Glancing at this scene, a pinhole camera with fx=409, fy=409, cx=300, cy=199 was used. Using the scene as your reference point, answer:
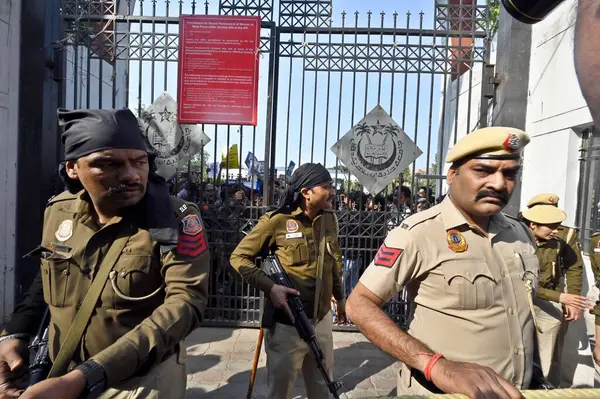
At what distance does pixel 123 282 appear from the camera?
1.64m

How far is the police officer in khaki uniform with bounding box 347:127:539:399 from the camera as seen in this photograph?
66.0 inches

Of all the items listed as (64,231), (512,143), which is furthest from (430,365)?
(64,231)

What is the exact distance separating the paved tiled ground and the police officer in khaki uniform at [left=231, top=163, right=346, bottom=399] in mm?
941

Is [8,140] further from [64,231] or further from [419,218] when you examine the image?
[419,218]

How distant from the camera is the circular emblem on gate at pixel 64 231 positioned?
179 centimetres

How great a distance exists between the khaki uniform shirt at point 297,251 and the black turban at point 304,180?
0.11 m

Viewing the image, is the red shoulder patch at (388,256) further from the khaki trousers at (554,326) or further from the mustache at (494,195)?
the khaki trousers at (554,326)

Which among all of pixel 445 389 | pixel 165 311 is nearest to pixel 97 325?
pixel 165 311

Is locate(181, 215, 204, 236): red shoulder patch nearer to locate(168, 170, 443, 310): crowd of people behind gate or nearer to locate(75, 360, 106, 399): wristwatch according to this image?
locate(75, 360, 106, 399): wristwatch

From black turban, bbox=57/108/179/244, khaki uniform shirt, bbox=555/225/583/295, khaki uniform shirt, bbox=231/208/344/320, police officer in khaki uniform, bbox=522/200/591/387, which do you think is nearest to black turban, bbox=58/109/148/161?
black turban, bbox=57/108/179/244

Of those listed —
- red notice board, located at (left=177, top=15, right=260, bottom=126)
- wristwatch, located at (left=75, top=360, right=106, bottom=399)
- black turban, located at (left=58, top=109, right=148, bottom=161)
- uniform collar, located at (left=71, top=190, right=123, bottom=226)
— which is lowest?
wristwatch, located at (left=75, top=360, right=106, bottom=399)

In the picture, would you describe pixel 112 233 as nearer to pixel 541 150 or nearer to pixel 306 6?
pixel 306 6

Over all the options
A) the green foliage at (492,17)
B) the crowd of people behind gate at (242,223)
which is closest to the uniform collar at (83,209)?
the crowd of people behind gate at (242,223)

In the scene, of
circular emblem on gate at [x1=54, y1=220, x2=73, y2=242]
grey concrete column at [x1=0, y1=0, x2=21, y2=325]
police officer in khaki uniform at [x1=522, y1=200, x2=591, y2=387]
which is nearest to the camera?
circular emblem on gate at [x1=54, y1=220, x2=73, y2=242]
